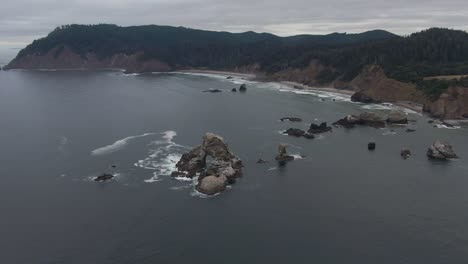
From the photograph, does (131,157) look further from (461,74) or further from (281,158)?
(461,74)

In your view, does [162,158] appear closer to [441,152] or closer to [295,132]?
[295,132]

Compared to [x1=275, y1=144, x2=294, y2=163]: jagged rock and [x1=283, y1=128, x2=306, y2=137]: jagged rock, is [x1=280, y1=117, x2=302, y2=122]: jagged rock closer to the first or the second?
[x1=283, y1=128, x2=306, y2=137]: jagged rock

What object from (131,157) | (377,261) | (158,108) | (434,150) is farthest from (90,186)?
(158,108)

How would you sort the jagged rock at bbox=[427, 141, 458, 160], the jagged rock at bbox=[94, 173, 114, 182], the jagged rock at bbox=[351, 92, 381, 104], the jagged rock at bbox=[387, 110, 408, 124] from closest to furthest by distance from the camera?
the jagged rock at bbox=[94, 173, 114, 182], the jagged rock at bbox=[427, 141, 458, 160], the jagged rock at bbox=[387, 110, 408, 124], the jagged rock at bbox=[351, 92, 381, 104]

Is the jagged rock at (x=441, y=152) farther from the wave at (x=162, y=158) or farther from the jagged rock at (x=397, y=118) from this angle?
the wave at (x=162, y=158)

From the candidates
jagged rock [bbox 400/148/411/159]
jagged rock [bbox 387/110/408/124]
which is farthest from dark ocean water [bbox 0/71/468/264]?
jagged rock [bbox 387/110/408/124]

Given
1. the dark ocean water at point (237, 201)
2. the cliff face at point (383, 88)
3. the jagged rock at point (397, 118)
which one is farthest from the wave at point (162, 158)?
the cliff face at point (383, 88)
